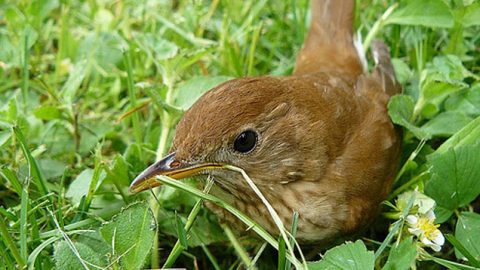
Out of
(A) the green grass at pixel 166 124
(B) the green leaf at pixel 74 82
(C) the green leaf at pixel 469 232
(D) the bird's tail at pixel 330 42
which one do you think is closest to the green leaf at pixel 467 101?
(A) the green grass at pixel 166 124

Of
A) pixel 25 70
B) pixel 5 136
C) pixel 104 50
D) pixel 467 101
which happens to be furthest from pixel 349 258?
pixel 104 50

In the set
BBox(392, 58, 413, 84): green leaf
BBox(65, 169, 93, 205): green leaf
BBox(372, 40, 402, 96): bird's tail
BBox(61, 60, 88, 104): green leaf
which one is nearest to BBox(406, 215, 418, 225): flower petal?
BBox(372, 40, 402, 96): bird's tail

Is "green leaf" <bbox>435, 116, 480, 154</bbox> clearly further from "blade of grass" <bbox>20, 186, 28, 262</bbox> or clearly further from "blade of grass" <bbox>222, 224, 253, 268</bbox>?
"blade of grass" <bbox>20, 186, 28, 262</bbox>

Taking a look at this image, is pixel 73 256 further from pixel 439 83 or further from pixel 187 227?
pixel 439 83

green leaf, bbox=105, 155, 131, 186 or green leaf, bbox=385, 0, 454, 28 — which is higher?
green leaf, bbox=385, 0, 454, 28

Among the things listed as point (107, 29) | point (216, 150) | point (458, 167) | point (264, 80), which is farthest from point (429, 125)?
point (107, 29)
